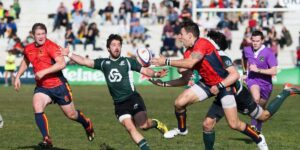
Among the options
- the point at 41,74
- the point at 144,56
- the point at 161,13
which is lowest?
the point at 161,13

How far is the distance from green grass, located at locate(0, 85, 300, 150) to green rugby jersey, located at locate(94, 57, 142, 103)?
6.36ft

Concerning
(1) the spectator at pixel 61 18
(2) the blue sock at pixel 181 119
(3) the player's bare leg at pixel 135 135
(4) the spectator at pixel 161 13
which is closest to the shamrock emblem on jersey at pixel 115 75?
(3) the player's bare leg at pixel 135 135

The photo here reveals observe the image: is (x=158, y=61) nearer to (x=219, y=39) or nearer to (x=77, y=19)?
(x=219, y=39)

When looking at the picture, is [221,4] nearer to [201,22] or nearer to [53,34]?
[201,22]

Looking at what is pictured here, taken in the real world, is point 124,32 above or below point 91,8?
below

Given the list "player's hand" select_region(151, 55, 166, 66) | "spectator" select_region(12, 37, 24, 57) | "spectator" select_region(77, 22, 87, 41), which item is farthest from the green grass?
"spectator" select_region(77, 22, 87, 41)

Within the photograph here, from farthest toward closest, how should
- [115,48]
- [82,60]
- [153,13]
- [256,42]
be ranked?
[153,13] < [256,42] < [82,60] < [115,48]

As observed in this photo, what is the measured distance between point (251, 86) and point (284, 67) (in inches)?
1055

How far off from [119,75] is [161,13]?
34200 mm

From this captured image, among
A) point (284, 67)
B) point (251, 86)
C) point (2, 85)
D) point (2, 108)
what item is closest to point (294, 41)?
point (284, 67)

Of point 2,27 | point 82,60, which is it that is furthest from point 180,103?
point 2,27

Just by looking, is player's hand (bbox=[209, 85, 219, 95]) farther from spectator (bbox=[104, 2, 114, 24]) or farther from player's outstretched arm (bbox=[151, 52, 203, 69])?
spectator (bbox=[104, 2, 114, 24])

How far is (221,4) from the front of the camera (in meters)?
45.8

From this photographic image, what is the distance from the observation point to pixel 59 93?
15.1 metres
